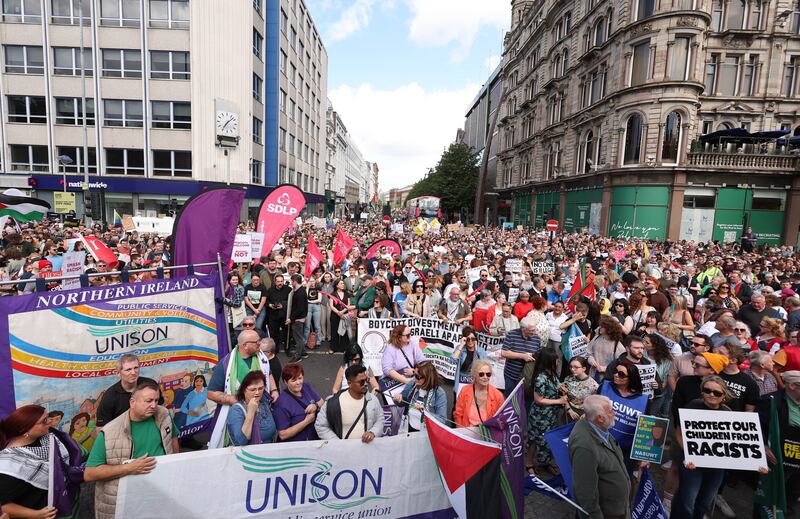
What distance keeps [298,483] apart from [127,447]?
54.4 inches

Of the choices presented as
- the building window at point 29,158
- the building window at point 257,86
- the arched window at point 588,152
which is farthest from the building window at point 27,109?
the arched window at point 588,152

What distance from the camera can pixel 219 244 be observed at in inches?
251

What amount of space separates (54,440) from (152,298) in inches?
80.2

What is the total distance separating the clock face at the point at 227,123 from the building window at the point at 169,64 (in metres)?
3.39

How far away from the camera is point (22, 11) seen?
30.1 meters

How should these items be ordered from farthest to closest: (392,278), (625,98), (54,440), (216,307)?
(625,98) → (392,278) → (216,307) → (54,440)

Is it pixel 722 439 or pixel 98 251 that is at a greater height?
pixel 98 251

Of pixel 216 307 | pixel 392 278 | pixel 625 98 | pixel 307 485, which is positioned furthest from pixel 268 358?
pixel 625 98

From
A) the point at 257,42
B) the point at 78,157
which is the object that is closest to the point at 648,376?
the point at 78,157

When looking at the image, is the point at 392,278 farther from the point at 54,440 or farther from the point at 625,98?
the point at 625,98

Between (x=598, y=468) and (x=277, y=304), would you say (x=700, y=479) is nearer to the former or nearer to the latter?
(x=598, y=468)

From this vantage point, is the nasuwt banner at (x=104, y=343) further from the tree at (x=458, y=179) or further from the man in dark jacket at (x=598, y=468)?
the tree at (x=458, y=179)

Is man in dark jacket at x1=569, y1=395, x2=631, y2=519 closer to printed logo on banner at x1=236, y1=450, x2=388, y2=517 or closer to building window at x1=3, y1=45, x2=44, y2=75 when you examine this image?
printed logo on banner at x1=236, y1=450, x2=388, y2=517

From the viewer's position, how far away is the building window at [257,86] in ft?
120
